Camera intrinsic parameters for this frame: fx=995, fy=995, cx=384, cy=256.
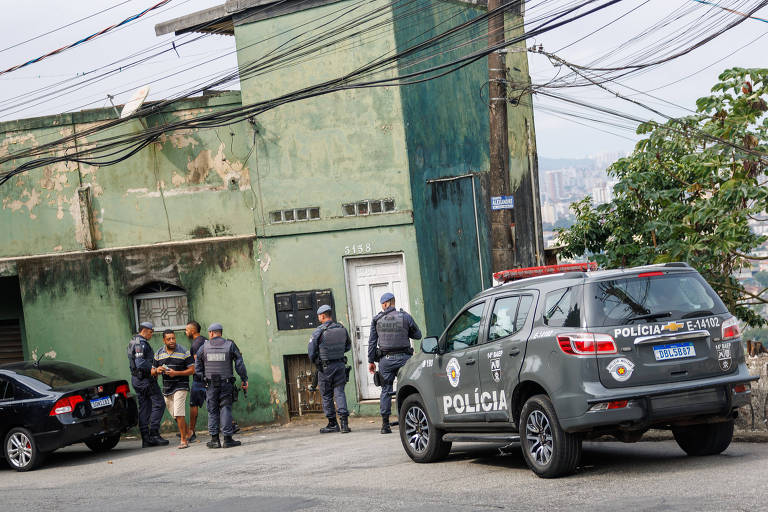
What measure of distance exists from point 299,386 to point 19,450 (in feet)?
16.5

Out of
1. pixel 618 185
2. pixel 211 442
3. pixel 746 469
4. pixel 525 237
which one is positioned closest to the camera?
pixel 746 469

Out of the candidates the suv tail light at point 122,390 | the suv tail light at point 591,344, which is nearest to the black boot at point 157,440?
the suv tail light at point 122,390

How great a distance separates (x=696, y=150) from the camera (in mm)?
15188

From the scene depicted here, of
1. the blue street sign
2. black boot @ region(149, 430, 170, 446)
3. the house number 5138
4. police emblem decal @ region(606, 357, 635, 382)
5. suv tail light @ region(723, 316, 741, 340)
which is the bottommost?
black boot @ region(149, 430, 170, 446)

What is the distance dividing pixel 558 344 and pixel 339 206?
29.8 ft

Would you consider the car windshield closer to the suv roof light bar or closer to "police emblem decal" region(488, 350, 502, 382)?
the suv roof light bar

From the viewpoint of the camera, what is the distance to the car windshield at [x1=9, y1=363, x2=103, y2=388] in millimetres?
14516

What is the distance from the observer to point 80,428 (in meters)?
14.1

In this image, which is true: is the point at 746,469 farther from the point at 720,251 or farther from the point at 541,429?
the point at 720,251

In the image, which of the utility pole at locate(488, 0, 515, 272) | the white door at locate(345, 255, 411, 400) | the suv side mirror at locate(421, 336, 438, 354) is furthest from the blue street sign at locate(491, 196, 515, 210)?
the white door at locate(345, 255, 411, 400)

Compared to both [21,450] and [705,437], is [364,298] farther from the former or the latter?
[705,437]

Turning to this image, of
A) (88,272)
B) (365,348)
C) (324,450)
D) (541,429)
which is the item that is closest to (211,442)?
(324,450)

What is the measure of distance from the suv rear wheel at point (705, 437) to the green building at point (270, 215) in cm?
756

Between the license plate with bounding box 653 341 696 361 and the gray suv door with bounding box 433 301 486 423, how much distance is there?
6.54ft
